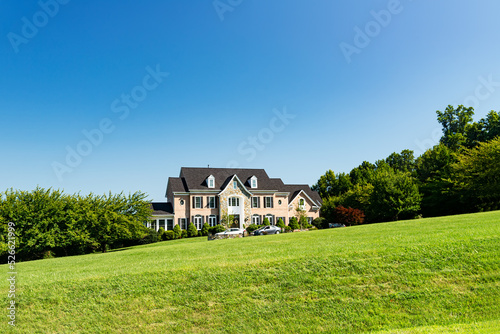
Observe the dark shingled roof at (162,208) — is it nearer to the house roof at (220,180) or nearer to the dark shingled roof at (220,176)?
the house roof at (220,180)

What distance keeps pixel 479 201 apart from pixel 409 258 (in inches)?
1348

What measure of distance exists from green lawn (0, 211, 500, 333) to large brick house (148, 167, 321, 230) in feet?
102

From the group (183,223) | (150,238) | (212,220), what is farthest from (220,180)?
(150,238)

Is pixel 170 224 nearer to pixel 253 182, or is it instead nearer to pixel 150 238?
pixel 150 238

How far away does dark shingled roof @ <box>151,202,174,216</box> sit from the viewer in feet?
135

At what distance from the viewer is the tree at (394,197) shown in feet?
119

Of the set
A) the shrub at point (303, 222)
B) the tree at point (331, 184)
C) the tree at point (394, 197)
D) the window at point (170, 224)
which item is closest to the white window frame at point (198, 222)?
the window at point (170, 224)

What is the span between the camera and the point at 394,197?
36.7 meters

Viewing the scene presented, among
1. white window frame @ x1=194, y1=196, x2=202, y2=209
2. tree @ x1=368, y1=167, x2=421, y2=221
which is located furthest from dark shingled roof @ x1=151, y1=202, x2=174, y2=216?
tree @ x1=368, y1=167, x2=421, y2=221

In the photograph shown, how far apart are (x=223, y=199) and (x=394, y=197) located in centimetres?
1951

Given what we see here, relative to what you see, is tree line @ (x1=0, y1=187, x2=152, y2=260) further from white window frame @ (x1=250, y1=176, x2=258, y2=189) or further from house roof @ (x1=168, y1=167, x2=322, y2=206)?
white window frame @ (x1=250, y1=176, x2=258, y2=189)

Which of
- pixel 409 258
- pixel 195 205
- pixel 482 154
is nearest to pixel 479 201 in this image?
pixel 482 154

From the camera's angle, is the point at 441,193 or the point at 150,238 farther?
the point at 441,193

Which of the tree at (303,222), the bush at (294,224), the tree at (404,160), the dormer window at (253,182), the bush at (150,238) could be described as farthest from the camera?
the tree at (404,160)
